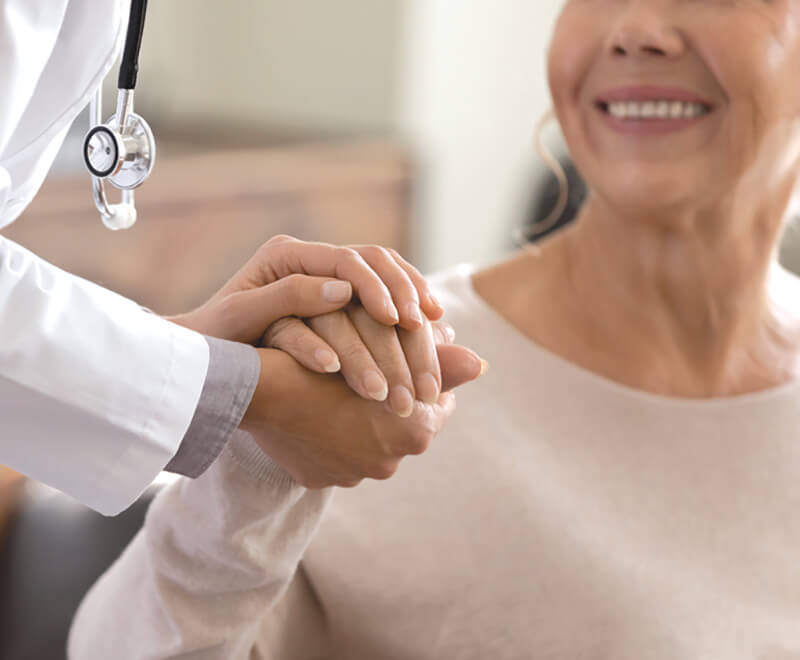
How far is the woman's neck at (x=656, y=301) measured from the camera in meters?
1.21

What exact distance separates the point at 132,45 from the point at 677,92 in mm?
610

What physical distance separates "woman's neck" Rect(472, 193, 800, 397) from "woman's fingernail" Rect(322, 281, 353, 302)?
20.8 inches

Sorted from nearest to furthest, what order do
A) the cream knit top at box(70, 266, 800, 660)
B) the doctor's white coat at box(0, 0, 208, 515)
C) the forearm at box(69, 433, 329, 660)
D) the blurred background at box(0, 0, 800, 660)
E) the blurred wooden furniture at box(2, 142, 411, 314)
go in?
the doctor's white coat at box(0, 0, 208, 515), the forearm at box(69, 433, 329, 660), the cream knit top at box(70, 266, 800, 660), the blurred wooden furniture at box(2, 142, 411, 314), the blurred background at box(0, 0, 800, 660)

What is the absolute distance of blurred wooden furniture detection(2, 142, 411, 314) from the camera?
2.73 m

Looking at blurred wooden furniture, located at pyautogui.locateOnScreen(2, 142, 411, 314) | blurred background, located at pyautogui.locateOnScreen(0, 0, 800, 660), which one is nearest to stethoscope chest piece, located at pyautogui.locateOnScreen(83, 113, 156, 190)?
blurred wooden furniture, located at pyautogui.locateOnScreen(2, 142, 411, 314)

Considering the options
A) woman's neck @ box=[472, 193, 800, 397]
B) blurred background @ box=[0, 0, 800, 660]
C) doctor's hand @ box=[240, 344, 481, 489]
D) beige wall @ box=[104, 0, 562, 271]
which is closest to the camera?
doctor's hand @ box=[240, 344, 481, 489]

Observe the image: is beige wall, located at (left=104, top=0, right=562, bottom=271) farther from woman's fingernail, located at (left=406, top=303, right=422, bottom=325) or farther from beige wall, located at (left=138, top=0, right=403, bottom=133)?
woman's fingernail, located at (left=406, top=303, right=422, bottom=325)

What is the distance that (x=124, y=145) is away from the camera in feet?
2.37

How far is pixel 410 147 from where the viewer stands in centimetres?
395

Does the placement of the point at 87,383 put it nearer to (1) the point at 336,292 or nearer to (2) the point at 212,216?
(1) the point at 336,292

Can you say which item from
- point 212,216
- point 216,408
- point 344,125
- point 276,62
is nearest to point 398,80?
point 344,125

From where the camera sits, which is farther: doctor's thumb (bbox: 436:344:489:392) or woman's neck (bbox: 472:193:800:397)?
woman's neck (bbox: 472:193:800:397)

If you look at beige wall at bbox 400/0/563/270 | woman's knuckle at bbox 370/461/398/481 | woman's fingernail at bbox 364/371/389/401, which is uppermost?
woman's fingernail at bbox 364/371/389/401

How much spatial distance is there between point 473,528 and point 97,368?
57 cm
